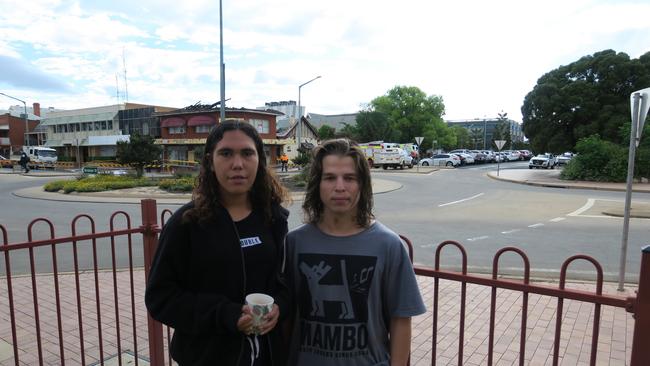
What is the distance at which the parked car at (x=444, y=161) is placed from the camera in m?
43.5

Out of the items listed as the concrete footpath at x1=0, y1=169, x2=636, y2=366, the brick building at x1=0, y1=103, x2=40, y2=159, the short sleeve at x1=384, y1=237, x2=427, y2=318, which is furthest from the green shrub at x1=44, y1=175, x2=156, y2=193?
the brick building at x1=0, y1=103, x2=40, y2=159

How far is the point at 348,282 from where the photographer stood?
177 cm

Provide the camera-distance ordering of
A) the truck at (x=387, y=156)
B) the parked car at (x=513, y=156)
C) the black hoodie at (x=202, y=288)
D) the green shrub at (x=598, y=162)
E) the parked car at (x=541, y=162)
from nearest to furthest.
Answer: the black hoodie at (x=202, y=288), the green shrub at (x=598, y=162), the truck at (x=387, y=156), the parked car at (x=541, y=162), the parked car at (x=513, y=156)

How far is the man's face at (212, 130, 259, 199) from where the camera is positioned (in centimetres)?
182

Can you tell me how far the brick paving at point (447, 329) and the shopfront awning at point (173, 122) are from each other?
134 feet

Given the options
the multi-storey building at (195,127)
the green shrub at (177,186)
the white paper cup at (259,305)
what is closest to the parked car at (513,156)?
the multi-storey building at (195,127)

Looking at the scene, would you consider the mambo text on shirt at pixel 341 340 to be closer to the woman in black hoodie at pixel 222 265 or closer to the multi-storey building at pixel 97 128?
the woman in black hoodie at pixel 222 265

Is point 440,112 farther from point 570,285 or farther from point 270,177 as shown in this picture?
point 270,177

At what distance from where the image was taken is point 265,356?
1870 millimetres

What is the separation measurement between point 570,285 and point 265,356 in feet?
17.5

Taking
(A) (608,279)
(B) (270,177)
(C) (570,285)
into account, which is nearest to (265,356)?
(B) (270,177)

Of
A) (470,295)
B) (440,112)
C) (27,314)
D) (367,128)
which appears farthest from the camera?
(440,112)

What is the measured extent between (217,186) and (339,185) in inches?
22.2

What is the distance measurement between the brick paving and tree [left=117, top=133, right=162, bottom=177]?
19419 mm
